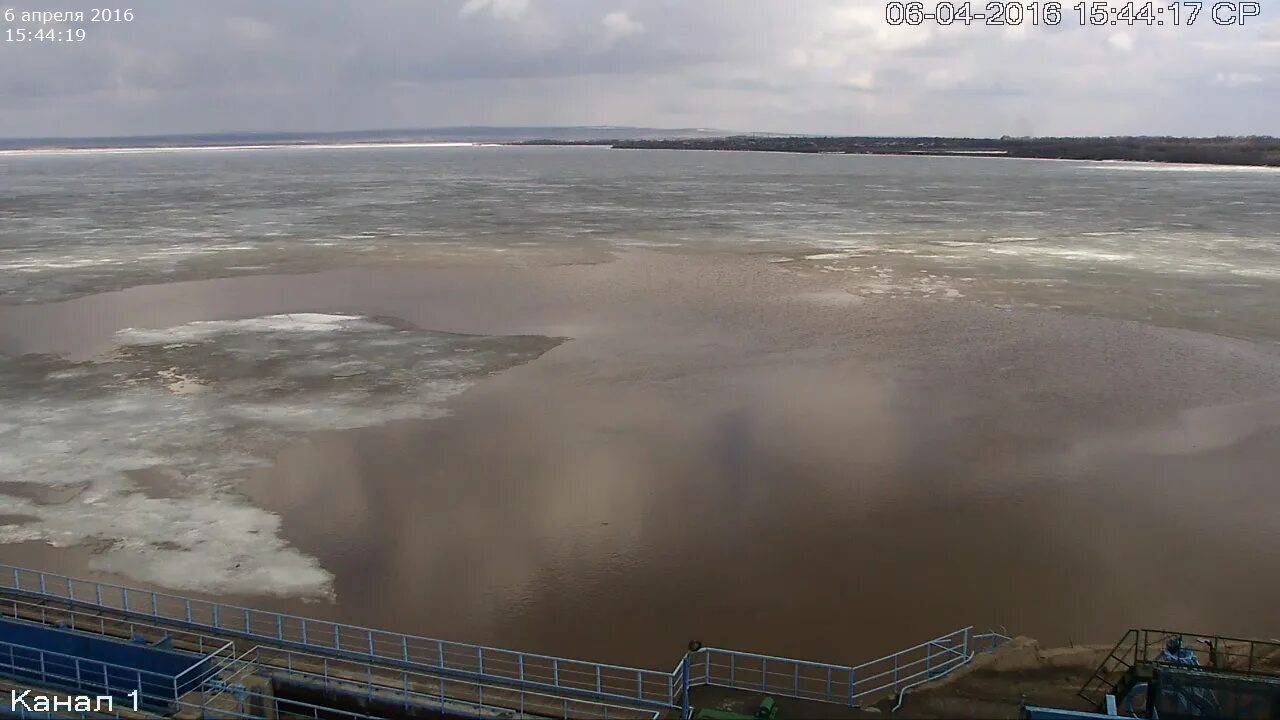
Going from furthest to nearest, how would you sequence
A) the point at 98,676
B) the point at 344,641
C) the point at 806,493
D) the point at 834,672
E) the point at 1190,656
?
the point at 806,493, the point at 344,641, the point at 834,672, the point at 98,676, the point at 1190,656

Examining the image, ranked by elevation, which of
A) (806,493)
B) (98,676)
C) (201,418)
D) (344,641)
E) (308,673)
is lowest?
(344,641)

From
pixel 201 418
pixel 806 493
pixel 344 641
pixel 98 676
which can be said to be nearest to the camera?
pixel 98 676

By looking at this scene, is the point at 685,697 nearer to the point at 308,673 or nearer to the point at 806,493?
the point at 308,673

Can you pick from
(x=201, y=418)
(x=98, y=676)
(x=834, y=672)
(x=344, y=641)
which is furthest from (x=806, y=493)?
(x=201, y=418)

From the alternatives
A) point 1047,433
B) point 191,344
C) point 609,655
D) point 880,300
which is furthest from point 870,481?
point 191,344

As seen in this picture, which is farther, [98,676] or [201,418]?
[201,418]

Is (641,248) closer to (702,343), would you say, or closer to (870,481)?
(702,343)

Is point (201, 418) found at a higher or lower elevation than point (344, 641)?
higher
